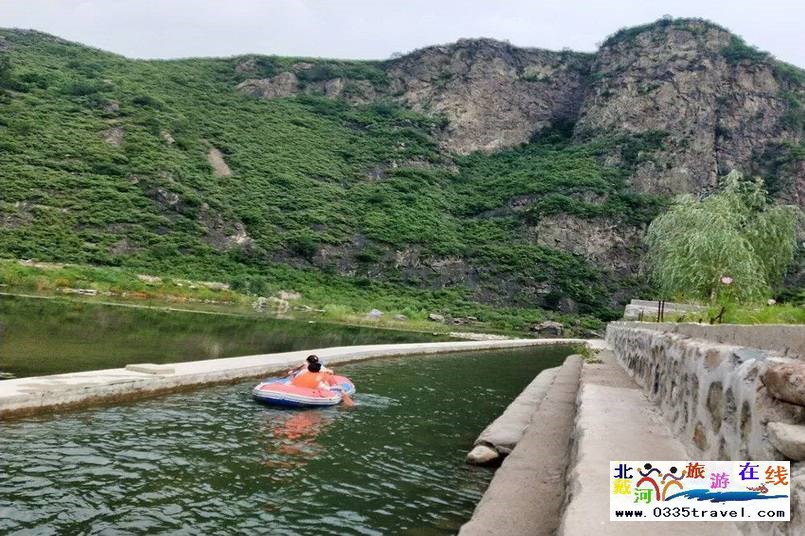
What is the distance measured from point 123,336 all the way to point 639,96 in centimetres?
9883

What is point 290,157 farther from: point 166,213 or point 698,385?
point 698,385

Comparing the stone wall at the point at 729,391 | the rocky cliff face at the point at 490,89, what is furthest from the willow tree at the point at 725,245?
the rocky cliff face at the point at 490,89

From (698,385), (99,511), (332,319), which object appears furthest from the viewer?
(332,319)

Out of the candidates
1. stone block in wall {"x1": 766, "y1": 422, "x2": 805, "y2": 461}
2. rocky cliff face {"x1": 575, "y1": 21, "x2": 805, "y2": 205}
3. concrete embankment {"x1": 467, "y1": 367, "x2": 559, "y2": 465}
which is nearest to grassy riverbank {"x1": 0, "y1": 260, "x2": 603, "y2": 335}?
concrete embankment {"x1": 467, "y1": 367, "x2": 559, "y2": 465}

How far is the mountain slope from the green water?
70.5 ft

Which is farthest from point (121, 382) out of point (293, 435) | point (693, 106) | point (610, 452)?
point (693, 106)

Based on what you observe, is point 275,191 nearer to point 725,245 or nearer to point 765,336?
point 725,245

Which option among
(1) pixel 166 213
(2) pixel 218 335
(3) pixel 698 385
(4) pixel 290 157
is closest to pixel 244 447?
(3) pixel 698 385

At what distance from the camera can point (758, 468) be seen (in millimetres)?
3506

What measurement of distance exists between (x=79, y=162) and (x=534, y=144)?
250ft

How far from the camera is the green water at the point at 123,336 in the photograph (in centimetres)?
1481

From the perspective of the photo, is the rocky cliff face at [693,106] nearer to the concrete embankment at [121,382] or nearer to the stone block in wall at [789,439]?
the concrete embankment at [121,382]

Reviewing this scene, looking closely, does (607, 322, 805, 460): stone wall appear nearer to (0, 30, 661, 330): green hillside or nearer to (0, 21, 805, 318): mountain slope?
(0, 30, 661, 330): green hillside

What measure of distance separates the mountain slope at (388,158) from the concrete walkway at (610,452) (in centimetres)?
4503
